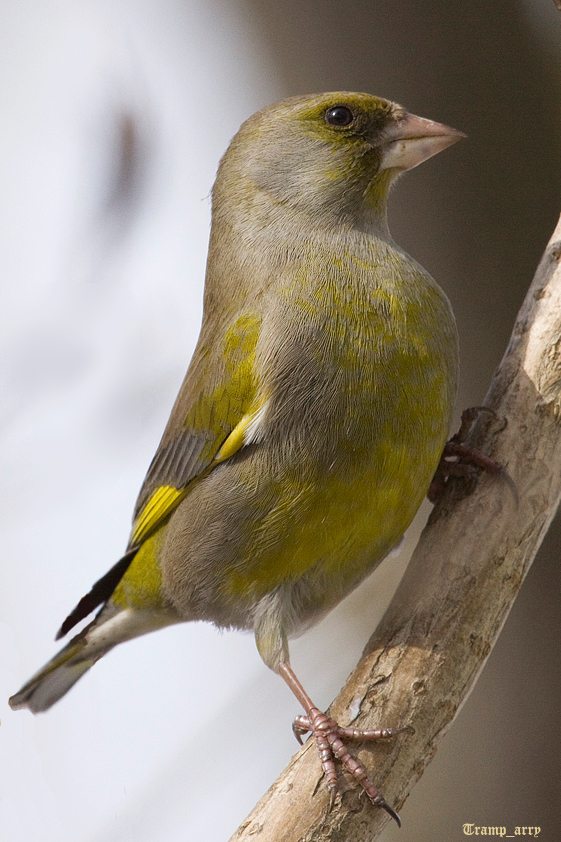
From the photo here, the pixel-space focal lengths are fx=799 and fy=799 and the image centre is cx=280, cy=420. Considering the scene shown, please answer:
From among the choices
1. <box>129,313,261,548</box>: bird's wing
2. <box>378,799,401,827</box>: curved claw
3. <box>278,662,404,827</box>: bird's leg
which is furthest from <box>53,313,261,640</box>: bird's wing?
<box>378,799,401,827</box>: curved claw

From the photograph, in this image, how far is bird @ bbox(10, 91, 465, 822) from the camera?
6.42ft

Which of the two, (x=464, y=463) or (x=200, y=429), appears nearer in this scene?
(x=464, y=463)

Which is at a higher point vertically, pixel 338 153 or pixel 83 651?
pixel 338 153

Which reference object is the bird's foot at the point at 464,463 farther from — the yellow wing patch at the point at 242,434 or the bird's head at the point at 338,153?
the bird's head at the point at 338,153

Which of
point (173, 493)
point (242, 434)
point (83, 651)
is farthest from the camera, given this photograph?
point (83, 651)

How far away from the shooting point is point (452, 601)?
1918 mm

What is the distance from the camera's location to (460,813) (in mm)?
2984

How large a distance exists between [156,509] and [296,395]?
2.13ft

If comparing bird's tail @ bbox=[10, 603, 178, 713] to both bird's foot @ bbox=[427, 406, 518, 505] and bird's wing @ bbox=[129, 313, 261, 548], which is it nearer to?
bird's wing @ bbox=[129, 313, 261, 548]

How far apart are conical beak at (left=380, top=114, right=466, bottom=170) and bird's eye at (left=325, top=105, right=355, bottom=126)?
113 millimetres

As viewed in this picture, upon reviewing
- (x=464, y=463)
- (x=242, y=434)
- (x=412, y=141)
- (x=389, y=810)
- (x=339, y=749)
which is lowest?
(x=389, y=810)

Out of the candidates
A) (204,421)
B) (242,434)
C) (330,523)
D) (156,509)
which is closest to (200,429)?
(204,421)

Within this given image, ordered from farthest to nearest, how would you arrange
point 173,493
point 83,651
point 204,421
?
point 83,651
point 173,493
point 204,421

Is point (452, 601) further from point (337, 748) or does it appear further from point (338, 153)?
point (338, 153)
